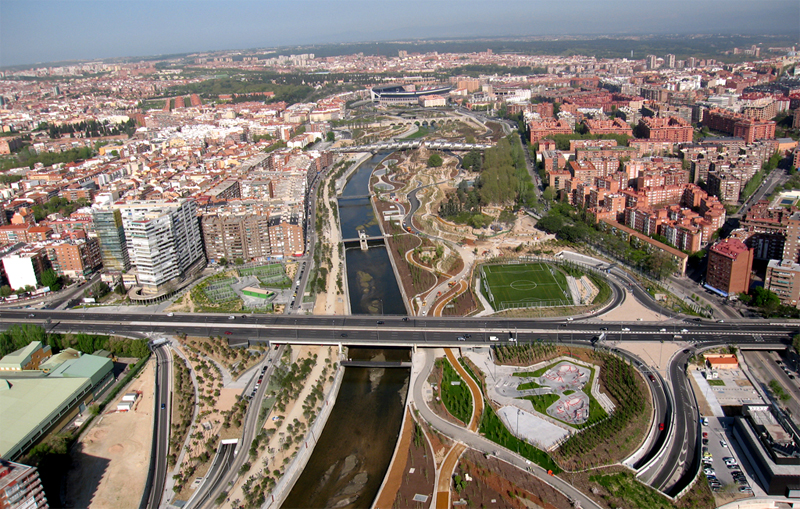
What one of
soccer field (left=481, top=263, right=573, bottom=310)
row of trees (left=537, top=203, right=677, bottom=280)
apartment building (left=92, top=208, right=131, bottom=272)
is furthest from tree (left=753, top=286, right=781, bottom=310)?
apartment building (left=92, top=208, right=131, bottom=272)

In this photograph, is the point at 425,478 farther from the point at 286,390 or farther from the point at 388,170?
the point at 388,170

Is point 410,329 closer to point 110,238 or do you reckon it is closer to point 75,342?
point 75,342

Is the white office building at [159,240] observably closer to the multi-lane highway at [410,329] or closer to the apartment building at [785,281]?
the multi-lane highway at [410,329]

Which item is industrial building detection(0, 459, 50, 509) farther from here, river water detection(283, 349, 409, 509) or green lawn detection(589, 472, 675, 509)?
green lawn detection(589, 472, 675, 509)

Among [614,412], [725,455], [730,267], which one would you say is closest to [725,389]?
[725,455]

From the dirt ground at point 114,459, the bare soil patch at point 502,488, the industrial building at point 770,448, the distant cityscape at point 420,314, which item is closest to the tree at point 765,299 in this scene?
the distant cityscape at point 420,314

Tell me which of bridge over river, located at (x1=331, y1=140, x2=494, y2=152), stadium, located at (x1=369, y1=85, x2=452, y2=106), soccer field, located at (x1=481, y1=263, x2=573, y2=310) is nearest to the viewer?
soccer field, located at (x1=481, y1=263, x2=573, y2=310)
